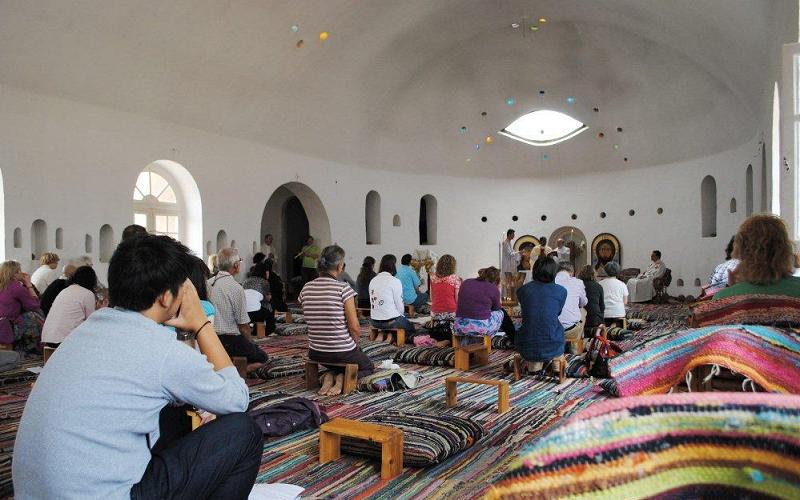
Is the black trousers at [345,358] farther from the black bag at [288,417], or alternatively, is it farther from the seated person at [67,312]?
the seated person at [67,312]

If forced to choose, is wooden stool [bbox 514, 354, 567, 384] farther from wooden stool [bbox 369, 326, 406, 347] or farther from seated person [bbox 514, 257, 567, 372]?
wooden stool [bbox 369, 326, 406, 347]

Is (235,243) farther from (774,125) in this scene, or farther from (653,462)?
(653,462)

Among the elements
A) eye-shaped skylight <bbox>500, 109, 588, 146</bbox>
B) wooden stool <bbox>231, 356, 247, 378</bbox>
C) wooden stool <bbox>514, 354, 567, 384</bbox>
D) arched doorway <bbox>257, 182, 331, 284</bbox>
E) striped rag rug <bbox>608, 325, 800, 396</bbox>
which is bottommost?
wooden stool <bbox>514, 354, 567, 384</bbox>

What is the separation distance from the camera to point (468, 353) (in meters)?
Answer: 6.79

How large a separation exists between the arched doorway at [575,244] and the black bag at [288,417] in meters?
14.7

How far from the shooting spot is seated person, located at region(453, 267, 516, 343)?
22.6 feet

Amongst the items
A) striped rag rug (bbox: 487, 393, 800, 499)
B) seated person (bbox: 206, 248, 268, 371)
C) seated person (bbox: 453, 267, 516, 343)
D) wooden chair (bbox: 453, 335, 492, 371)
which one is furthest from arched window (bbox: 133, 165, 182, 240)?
striped rag rug (bbox: 487, 393, 800, 499)

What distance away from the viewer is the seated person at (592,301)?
7746mm

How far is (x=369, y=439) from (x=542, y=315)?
2701 mm

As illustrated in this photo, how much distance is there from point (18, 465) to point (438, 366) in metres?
5.28

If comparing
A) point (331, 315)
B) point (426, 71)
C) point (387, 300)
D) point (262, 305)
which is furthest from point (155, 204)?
point (331, 315)

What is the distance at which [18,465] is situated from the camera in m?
1.89

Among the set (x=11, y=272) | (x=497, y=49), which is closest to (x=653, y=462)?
(x=11, y=272)

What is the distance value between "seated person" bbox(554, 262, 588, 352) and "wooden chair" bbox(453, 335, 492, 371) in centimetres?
87
